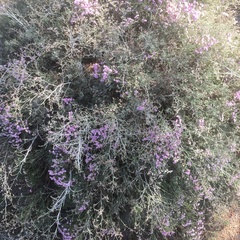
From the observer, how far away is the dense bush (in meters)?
2.66

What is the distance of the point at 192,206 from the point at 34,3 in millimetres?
3000

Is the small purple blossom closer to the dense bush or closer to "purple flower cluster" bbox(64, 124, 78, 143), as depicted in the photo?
the dense bush

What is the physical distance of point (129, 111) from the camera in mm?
2684

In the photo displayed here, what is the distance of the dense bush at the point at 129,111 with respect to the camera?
266 cm

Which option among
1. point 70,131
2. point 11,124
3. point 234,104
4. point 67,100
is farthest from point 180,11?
point 11,124

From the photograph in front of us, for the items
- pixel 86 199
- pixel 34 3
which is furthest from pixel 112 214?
pixel 34 3

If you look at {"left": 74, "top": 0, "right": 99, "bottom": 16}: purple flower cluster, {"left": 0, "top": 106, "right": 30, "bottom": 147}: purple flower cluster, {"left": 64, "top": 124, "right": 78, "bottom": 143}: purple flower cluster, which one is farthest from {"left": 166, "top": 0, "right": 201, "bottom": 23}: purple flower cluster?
{"left": 0, "top": 106, "right": 30, "bottom": 147}: purple flower cluster

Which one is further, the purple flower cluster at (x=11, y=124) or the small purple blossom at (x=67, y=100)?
the small purple blossom at (x=67, y=100)

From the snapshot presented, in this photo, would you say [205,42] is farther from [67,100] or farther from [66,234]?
[66,234]

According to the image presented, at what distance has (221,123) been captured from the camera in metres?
2.92

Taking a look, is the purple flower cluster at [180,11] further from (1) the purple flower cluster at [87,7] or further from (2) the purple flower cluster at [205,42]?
(1) the purple flower cluster at [87,7]

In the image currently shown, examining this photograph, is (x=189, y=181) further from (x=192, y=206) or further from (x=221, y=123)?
(x=221, y=123)

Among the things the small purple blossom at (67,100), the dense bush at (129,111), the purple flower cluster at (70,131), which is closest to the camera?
the purple flower cluster at (70,131)

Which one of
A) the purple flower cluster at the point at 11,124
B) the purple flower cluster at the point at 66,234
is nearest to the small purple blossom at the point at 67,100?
the purple flower cluster at the point at 11,124
